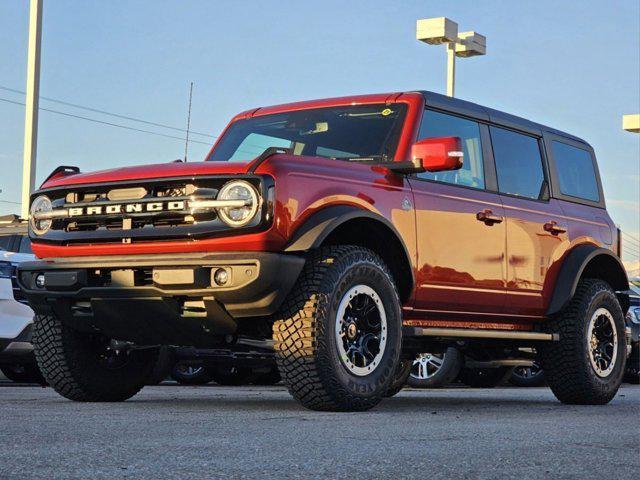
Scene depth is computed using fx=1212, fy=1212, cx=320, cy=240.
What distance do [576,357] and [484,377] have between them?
13.1ft

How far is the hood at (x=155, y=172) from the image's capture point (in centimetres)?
662

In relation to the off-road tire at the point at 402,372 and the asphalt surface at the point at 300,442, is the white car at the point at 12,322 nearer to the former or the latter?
the asphalt surface at the point at 300,442

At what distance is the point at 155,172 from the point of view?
6.80 m

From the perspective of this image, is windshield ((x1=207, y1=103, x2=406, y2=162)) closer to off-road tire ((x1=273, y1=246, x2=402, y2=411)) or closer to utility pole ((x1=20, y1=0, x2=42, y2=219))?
off-road tire ((x1=273, y1=246, x2=402, y2=411))

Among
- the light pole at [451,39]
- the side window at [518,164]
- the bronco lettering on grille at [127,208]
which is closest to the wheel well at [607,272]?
the side window at [518,164]

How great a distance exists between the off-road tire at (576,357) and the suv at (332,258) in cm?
1

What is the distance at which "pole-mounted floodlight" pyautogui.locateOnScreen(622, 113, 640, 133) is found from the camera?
133 ft

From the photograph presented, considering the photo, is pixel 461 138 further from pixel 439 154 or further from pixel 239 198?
pixel 239 198

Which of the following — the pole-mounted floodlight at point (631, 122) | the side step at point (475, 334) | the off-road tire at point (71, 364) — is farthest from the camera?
the pole-mounted floodlight at point (631, 122)

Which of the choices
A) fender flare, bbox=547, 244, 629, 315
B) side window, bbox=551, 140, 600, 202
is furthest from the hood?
side window, bbox=551, 140, 600, 202

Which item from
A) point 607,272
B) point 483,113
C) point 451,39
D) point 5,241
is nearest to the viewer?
point 483,113

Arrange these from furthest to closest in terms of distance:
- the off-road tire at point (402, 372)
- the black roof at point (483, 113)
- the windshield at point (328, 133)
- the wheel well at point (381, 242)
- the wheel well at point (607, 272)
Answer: the wheel well at point (607, 272) < the off-road tire at point (402, 372) < the black roof at point (483, 113) < the windshield at point (328, 133) < the wheel well at point (381, 242)

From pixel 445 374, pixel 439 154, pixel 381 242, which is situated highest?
pixel 439 154

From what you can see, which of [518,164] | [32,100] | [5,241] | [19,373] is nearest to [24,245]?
[5,241]
